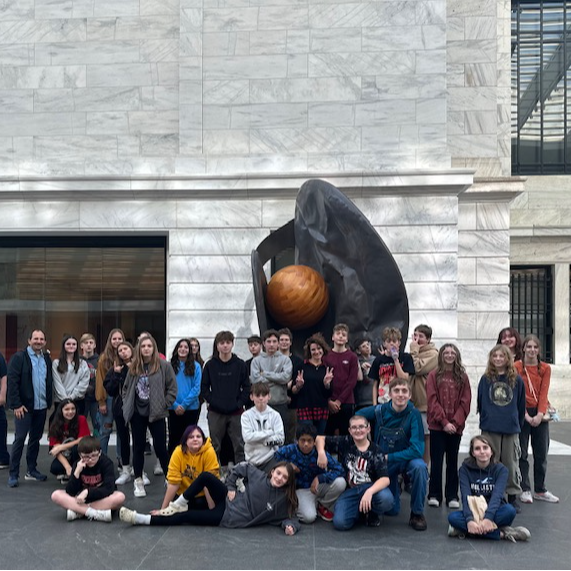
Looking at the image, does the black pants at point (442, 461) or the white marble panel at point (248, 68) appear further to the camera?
→ the white marble panel at point (248, 68)

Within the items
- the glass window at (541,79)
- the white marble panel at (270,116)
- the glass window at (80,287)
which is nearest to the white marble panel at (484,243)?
the white marble panel at (270,116)

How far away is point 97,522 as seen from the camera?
5.11 m

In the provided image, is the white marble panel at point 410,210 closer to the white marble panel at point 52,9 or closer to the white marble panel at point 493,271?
the white marble panel at point 493,271

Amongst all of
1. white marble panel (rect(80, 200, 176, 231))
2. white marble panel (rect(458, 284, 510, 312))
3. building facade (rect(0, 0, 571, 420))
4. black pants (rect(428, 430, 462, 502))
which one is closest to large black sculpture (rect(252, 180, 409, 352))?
black pants (rect(428, 430, 462, 502))

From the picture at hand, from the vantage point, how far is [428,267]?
32.8ft

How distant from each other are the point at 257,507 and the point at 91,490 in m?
1.42

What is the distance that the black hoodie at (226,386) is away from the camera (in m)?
6.27

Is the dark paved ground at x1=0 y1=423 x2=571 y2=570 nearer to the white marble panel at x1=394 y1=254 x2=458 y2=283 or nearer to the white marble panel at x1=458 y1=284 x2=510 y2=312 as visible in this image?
the white marble panel at x1=394 y1=254 x2=458 y2=283

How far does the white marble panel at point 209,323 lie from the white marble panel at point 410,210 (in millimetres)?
2559

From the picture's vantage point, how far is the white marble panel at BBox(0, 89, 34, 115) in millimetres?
10812

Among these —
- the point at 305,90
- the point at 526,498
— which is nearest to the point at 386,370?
the point at 526,498

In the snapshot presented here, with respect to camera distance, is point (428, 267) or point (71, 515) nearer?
point (71, 515)

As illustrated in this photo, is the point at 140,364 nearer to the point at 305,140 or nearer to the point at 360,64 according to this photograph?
the point at 305,140

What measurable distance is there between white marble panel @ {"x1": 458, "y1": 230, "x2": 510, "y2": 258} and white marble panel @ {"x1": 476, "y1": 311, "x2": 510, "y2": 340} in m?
1.01
